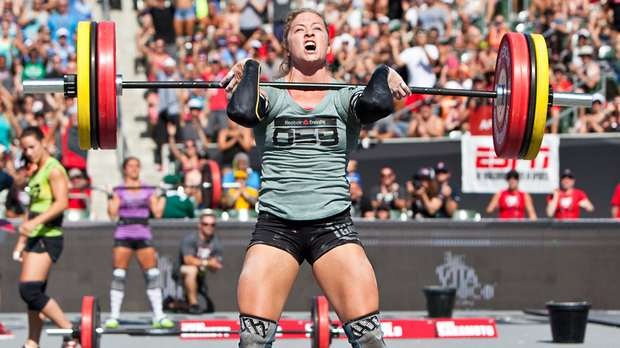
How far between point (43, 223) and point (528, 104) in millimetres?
4760

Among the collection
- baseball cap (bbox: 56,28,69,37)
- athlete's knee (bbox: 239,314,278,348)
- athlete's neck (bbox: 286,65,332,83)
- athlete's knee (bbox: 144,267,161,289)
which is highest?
baseball cap (bbox: 56,28,69,37)

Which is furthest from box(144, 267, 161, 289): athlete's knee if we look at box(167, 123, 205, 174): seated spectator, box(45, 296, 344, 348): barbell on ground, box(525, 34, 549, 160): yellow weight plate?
box(525, 34, 549, 160): yellow weight plate

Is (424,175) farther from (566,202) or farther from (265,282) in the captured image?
(265,282)

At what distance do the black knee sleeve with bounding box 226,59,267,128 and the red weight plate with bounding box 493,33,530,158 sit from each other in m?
1.56

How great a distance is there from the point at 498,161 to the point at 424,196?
0.98 metres

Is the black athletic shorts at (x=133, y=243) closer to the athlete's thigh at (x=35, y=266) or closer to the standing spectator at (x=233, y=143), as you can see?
the athlete's thigh at (x=35, y=266)

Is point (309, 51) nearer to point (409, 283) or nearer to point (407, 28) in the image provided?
point (409, 283)

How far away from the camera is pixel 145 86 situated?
26.5 feet

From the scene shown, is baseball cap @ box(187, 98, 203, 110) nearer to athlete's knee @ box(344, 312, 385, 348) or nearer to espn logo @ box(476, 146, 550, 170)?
espn logo @ box(476, 146, 550, 170)

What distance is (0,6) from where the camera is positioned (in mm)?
21469

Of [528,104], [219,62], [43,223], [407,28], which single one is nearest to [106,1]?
[219,62]

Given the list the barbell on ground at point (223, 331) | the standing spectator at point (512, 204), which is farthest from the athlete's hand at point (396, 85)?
the standing spectator at point (512, 204)

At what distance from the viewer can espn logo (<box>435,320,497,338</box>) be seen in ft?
44.7

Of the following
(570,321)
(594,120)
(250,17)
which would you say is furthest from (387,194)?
(250,17)
